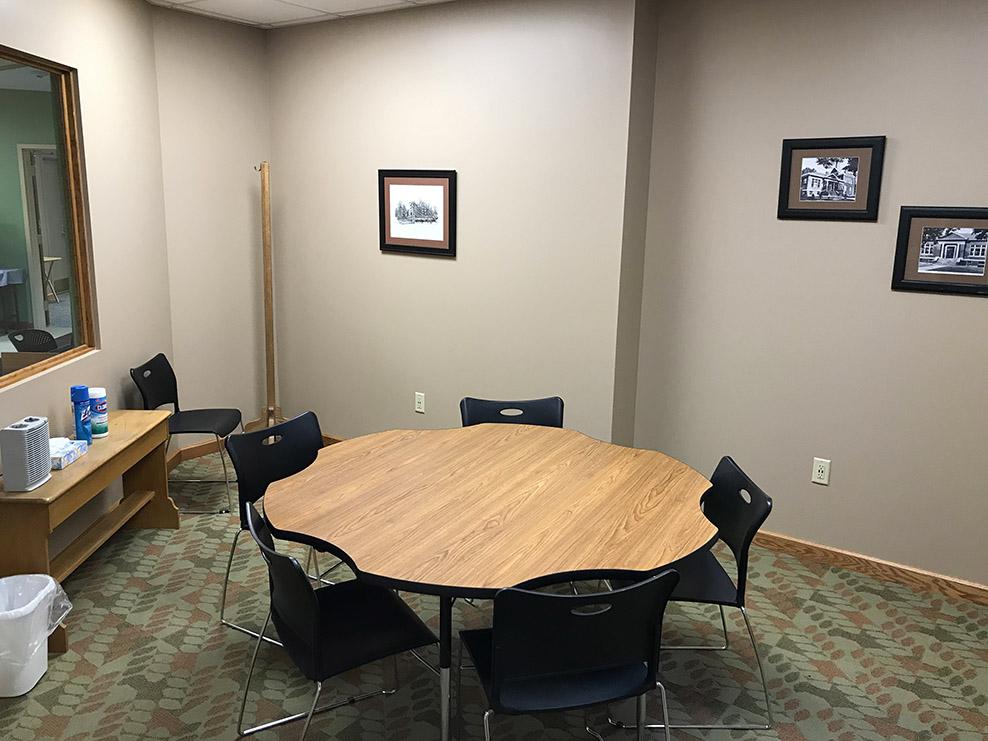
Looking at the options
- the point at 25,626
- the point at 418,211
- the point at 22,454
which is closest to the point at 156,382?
the point at 22,454

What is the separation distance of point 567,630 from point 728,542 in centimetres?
97

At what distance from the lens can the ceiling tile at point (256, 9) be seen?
4320 mm

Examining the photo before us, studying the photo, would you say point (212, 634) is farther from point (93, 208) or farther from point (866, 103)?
point (866, 103)

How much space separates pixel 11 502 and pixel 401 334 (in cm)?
240

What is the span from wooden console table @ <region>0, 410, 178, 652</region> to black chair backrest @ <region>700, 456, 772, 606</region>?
7.78 ft

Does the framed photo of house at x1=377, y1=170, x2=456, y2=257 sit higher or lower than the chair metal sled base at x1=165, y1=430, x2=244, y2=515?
higher

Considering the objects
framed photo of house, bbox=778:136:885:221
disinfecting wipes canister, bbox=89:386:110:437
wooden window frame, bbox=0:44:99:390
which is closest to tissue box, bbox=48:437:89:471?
disinfecting wipes canister, bbox=89:386:110:437

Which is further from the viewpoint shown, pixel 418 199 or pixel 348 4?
pixel 418 199

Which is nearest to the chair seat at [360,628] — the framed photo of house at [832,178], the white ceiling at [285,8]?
the framed photo of house at [832,178]

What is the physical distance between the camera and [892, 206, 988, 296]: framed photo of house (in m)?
3.44

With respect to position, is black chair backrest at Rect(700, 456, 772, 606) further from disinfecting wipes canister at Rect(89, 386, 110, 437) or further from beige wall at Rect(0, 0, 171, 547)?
beige wall at Rect(0, 0, 171, 547)

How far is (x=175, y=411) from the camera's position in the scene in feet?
15.4

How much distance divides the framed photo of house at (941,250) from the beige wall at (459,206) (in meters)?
1.28

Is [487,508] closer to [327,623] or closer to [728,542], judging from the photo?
[327,623]
